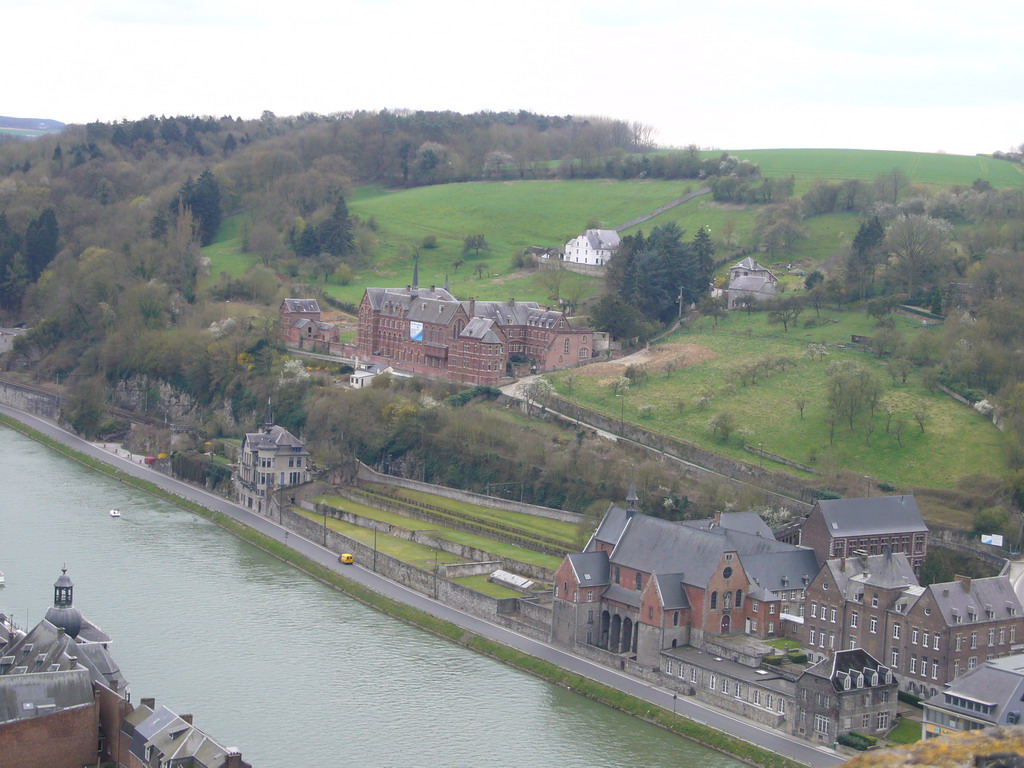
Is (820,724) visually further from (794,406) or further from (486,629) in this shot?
(794,406)

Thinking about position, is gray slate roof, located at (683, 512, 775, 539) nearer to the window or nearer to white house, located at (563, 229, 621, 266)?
the window

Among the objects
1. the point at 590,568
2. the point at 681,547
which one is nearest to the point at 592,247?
the point at 590,568

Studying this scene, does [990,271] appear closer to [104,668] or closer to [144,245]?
[104,668]

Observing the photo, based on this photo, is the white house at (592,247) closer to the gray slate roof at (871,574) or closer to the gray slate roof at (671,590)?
the gray slate roof at (671,590)

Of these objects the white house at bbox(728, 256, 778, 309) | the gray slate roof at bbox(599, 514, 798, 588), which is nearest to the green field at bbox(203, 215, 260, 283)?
the white house at bbox(728, 256, 778, 309)

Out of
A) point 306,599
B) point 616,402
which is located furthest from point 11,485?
point 616,402

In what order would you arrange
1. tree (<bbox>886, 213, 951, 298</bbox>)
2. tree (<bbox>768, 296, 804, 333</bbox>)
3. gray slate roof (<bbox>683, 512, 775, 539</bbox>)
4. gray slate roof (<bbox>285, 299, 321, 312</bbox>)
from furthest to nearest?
gray slate roof (<bbox>285, 299, 321, 312</bbox>) < tree (<bbox>768, 296, 804, 333</bbox>) < tree (<bbox>886, 213, 951, 298</bbox>) < gray slate roof (<bbox>683, 512, 775, 539</bbox>)

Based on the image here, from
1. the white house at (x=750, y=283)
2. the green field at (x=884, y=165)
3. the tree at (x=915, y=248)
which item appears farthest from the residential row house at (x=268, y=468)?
the green field at (x=884, y=165)
